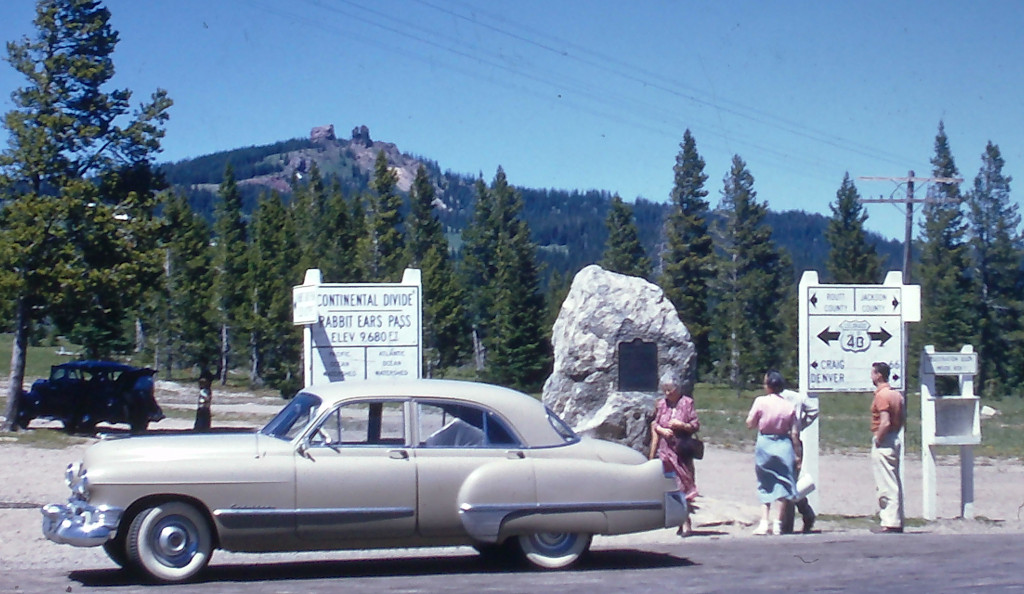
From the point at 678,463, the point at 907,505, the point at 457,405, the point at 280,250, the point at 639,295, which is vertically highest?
the point at 280,250

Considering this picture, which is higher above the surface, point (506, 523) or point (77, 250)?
point (77, 250)

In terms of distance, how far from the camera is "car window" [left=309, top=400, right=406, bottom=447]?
9.05 m

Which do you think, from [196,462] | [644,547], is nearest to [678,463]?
[644,547]

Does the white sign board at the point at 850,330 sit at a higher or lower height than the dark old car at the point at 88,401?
higher

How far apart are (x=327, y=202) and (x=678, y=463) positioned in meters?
61.0

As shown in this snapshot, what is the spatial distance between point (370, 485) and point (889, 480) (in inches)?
259

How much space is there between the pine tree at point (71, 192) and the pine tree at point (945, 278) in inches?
1990

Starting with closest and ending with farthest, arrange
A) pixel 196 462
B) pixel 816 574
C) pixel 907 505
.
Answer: pixel 196 462 < pixel 816 574 < pixel 907 505

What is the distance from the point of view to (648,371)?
57.0 ft

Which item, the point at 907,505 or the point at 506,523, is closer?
the point at 506,523

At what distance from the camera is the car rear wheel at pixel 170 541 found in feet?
28.0

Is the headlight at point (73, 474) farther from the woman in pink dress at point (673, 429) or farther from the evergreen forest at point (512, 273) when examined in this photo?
the evergreen forest at point (512, 273)

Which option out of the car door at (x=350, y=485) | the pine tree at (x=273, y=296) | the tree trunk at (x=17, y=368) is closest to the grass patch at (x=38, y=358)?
the pine tree at (x=273, y=296)

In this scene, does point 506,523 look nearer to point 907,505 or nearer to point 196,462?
point 196,462
